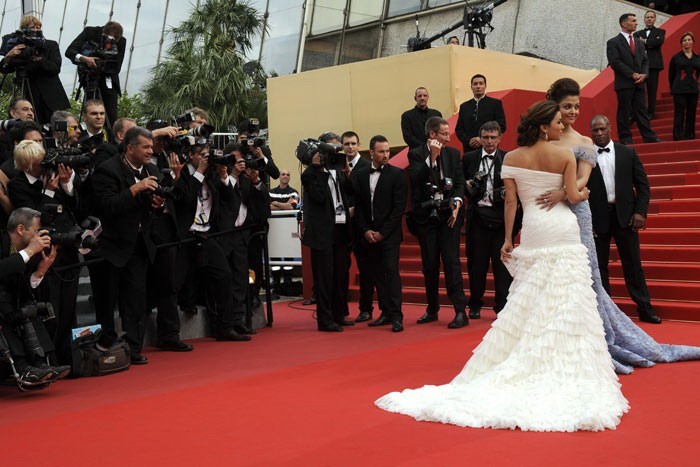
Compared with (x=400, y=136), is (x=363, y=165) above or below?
below

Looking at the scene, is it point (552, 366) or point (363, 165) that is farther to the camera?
point (363, 165)

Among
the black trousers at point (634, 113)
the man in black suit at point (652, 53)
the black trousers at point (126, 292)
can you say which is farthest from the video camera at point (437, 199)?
the man in black suit at point (652, 53)

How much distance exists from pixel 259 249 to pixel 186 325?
186 centimetres

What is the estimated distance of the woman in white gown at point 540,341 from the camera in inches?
184

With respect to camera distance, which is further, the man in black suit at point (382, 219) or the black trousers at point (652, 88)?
the black trousers at point (652, 88)

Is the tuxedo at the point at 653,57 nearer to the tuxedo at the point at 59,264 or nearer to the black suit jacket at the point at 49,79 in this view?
the black suit jacket at the point at 49,79

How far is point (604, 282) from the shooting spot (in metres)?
7.92

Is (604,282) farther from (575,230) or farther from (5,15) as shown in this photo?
(5,15)

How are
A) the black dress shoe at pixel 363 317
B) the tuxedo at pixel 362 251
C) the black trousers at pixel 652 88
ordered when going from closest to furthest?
the tuxedo at pixel 362 251 < the black dress shoe at pixel 363 317 < the black trousers at pixel 652 88

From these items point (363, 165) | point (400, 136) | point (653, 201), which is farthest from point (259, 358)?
point (400, 136)

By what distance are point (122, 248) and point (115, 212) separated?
0.98 feet

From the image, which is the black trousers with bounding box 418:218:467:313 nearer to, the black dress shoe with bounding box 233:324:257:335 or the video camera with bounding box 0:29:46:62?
the black dress shoe with bounding box 233:324:257:335

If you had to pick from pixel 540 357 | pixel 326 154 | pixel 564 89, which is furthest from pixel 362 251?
pixel 540 357

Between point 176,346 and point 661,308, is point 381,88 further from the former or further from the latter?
point 176,346
